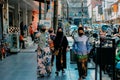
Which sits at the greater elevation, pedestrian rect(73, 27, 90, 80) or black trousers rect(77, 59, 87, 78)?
pedestrian rect(73, 27, 90, 80)

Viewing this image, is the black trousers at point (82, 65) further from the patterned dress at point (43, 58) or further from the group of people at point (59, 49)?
the patterned dress at point (43, 58)

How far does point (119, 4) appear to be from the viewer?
71.8m

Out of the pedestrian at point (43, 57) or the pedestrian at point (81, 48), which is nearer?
the pedestrian at point (81, 48)

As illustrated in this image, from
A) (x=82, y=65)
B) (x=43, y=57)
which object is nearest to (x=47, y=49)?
(x=43, y=57)

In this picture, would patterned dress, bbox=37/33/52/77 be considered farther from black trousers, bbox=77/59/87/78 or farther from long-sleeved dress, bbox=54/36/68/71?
black trousers, bbox=77/59/87/78

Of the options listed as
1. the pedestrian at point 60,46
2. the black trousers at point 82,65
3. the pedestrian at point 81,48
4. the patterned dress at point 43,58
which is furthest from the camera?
the pedestrian at point 60,46

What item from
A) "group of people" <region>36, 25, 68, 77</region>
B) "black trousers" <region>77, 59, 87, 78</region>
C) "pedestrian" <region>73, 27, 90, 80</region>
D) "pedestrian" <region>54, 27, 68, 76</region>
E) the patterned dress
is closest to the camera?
"pedestrian" <region>73, 27, 90, 80</region>

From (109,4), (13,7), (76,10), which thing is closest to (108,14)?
(109,4)

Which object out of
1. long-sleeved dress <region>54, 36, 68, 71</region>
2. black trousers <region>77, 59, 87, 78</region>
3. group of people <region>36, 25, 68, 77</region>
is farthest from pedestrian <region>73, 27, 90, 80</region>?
long-sleeved dress <region>54, 36, 68, 71</region>

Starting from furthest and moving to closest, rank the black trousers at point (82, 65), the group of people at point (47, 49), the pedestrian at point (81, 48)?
the group of people at point (47, 49) < the black trousers at point (82, 65) < the pedestrian at point (81, 48)

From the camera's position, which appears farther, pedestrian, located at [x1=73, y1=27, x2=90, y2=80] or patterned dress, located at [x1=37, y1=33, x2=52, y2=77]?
patterned dress, located at [x1=37, y1=33, x2=52, y2=77]

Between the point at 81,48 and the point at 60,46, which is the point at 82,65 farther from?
the point at 60,46

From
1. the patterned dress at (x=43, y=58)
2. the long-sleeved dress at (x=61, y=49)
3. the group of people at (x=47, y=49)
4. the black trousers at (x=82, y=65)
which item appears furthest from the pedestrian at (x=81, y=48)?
the long-sleeved dress at (x=61, y=49)

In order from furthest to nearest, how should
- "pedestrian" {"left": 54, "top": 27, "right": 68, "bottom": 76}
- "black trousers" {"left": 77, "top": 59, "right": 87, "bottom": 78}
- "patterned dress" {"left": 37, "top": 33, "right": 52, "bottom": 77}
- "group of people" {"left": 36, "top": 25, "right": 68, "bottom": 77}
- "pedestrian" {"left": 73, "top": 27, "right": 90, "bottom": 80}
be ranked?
"pedestrian" {"left": 54, "top": 27, "right": 68, "bottom": 76}, "patterned dress" {"left": 37, "top": 33, "right": 52, "bottom": 77}, "group of people" {"left": 36, "top": 25, "right": 68, "bottom": 77}, "black trousers" {"left": 77, "top": 59, "right": 87, "bottom": 78}, "pedestrian" {"left": 73, "top": 27, "right": 90, "bottom": 80}
